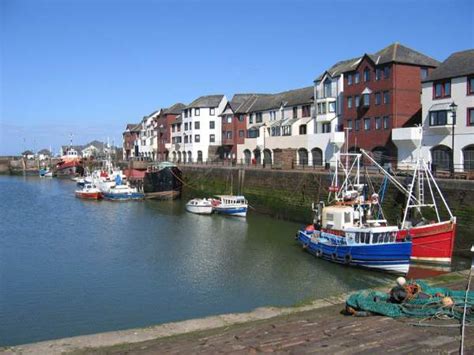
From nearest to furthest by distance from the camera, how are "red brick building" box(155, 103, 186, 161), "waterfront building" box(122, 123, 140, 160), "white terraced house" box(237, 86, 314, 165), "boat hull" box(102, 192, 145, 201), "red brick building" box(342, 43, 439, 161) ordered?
1. "red brick building" box(342, 43, 439, 161)
2. "white terraced house" box(237, 86, 314, 165)
3. "boat hull" box(102, 192, 145, 201)
4. "red brick building" box(155, 103, 186, 161)
5. "waterfront building" box(122, 123, 140, 160)

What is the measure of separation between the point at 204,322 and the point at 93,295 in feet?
34.7

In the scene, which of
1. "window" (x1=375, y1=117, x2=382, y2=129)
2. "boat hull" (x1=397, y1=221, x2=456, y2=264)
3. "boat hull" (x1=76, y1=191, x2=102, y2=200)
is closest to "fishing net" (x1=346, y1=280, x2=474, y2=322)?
"boat hull" (x1=397, y1=221, x2=456, y2=264)

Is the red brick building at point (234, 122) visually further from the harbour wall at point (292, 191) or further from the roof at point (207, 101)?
the harbour wall at point (292, 191)

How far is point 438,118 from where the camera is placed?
137ft

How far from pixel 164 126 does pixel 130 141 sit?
29277 millimetres

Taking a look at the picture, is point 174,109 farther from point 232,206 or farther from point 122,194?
point 232,206

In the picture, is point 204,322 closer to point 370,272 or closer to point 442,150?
point 370,272

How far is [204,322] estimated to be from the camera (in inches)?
524

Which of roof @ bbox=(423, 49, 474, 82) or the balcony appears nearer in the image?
roof @ bbox=(423, 49, 474, 82)

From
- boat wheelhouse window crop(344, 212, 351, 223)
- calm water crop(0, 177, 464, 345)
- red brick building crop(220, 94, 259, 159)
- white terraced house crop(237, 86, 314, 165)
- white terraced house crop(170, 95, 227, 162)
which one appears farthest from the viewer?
white terraced house crop(170, 95, 227, 162)

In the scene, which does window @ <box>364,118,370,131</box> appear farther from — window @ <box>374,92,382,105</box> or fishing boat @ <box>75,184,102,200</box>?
fishing boat @ <box>75,184,102,200</box>

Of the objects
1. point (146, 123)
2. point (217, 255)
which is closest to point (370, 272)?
point (217, 255)

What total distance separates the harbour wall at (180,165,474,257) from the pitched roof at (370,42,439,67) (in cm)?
1343

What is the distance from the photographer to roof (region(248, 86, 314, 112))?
67.2m
